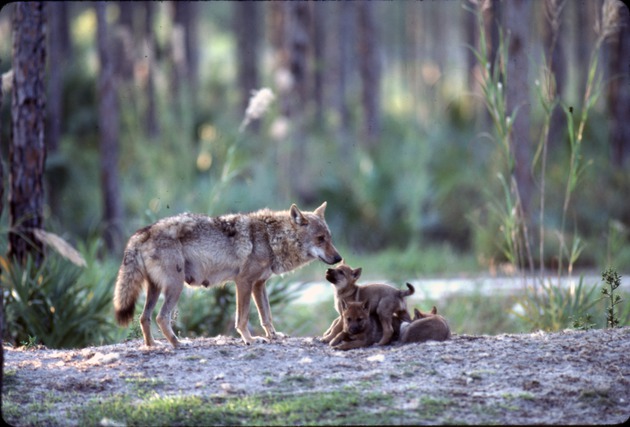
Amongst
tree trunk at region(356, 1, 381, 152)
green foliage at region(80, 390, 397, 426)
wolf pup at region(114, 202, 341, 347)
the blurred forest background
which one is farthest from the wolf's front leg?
tree trunk at region(356, 1, 381, 152)

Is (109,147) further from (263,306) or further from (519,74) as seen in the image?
(263,306)

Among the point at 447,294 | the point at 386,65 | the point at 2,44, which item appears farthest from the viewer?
the point at 386,65

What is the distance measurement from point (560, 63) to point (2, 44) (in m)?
17.4

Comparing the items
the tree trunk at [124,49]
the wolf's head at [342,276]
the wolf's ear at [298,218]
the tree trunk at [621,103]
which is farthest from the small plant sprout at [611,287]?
the tree trunk at [124,49]

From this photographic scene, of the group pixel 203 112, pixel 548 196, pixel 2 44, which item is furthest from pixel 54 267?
pixel 2 44

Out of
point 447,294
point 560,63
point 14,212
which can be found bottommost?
point 447,294

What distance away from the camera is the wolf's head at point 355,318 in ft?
25.5

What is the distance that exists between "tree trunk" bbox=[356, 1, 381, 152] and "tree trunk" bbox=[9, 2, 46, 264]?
1703 centimetres

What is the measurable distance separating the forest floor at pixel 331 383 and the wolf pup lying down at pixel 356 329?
0.21 m

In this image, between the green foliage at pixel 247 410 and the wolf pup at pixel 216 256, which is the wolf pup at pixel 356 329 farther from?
the green foliage at pixel 247 410

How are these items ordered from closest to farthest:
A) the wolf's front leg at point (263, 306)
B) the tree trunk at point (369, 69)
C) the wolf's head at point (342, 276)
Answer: the wolf's head at point (342, 276), the wolf's front leg at point (263, 306), the tree trunk at point (369, 69)

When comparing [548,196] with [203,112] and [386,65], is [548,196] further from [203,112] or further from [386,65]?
[386,65]

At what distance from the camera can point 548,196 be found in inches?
772

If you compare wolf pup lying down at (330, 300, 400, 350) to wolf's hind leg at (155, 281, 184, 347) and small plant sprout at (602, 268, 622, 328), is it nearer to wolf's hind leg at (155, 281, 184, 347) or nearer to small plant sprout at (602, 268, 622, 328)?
wolf's hind leg at (155, 281, 184, 347)
